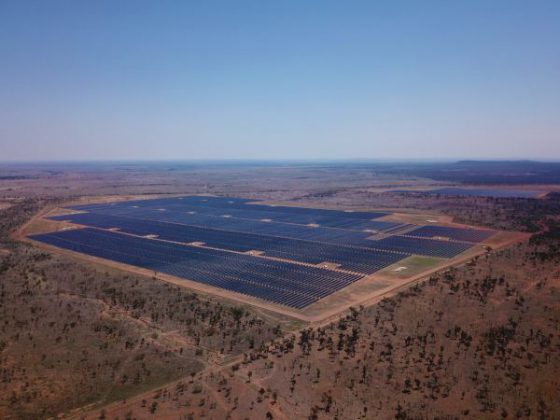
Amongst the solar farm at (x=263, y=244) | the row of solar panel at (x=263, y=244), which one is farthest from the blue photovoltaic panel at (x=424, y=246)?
the row of solar panel at (x=263, y=244)

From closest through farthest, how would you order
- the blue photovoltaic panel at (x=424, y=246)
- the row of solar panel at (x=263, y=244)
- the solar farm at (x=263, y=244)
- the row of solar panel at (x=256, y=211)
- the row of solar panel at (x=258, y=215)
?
the solar farm at (x=263, y=244) → the row of solar panel at (x=263, y=244) → the blue photovoltaic panel at (x=424, y=246) → the row of solar panel at (x=258, y=215) → the row of solar panel at (x=256, y=211)

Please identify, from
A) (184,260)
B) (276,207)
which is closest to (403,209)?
(276,207)

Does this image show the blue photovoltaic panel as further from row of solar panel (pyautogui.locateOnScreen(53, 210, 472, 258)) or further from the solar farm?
the solar farm

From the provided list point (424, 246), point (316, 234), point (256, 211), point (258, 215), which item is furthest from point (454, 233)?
point (256, 211)

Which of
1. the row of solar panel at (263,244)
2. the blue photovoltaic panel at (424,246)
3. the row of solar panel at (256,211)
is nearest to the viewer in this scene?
the row of solar panel at (263,244)

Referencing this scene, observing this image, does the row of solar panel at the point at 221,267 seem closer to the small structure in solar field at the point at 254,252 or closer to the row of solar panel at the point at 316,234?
the small structure in solar field at the point at 254,252

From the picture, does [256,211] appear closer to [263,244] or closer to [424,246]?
[263,244]

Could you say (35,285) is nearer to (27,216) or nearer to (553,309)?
(553,309)
